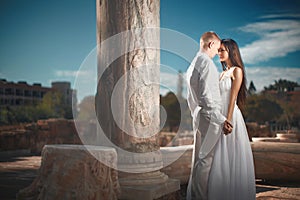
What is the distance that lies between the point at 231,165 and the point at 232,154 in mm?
112

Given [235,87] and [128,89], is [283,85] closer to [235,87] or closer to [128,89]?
[128,89]

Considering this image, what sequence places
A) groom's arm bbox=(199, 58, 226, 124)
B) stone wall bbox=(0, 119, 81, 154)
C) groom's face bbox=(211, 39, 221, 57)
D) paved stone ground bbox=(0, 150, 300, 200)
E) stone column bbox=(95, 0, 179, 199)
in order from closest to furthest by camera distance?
1. groom's arm bbox=(199, 58, 226, 124)
2. groom's face bbox=(211, 39, 221, 57)
3. stone column bbox=(95, 0, 179, 199)
4. paved stone ground bbox=(0, 150, 300, 200)
5. stone wall bbox=(0, 119, 81, 154)

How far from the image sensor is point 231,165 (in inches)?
133

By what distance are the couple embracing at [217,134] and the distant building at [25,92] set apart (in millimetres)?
9617

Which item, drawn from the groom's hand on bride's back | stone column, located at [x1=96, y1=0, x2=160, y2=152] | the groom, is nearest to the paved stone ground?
stone column, located at [x1=96, y1=0, x2=160, y2=152]

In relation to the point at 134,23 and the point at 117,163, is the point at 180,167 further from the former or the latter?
the point at 134,23

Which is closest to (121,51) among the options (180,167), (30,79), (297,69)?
(180,167)

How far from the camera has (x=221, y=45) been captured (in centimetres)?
353

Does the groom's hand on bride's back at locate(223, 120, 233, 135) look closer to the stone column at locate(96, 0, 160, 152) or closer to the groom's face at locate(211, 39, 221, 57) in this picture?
the groom's face at locate(211, 39, 221, 57)

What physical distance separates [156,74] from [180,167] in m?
1.88

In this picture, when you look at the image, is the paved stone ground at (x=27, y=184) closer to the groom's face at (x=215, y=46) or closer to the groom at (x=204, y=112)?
the groom at (x=204, y=112)

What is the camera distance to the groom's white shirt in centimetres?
323

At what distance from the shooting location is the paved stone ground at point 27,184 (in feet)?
16.1

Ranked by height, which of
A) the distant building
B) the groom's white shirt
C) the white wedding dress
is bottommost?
the white wedding dress
